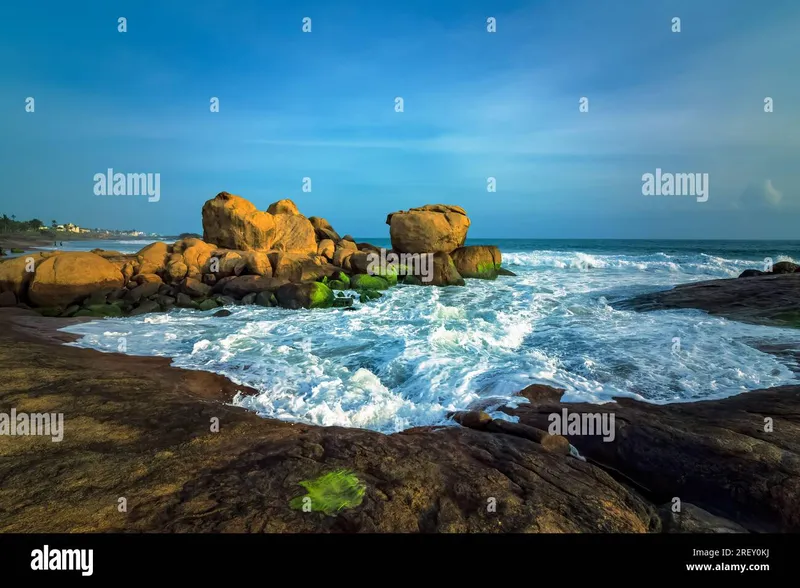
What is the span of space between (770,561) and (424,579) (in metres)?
2.84

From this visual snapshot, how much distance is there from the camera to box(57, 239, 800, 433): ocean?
7.80 meters

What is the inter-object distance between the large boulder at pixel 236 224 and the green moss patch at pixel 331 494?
2331 centimetres

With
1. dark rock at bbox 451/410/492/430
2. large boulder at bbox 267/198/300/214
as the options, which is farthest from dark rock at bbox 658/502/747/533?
large boulder at bbox 267/198/300/214

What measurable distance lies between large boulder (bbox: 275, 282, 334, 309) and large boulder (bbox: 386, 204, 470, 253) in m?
10.8

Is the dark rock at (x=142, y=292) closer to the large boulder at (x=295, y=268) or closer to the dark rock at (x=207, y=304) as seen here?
the dark rock at (x=207, y=304)

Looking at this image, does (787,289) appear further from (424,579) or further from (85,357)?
(85,357)

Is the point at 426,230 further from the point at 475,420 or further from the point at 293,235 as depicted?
the point at 475,420

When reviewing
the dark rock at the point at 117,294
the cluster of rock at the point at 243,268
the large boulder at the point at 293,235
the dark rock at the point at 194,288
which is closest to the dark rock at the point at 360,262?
the cluster of rock at the point at 243,268

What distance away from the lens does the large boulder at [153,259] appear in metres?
21.5

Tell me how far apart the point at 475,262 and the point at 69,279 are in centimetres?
2347

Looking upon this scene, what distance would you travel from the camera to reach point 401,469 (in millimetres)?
4449

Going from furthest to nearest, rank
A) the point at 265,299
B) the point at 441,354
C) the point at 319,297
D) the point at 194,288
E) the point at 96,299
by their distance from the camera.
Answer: the point at 194,288 → the point at 265,299 → the point at 319,297 → the point at 96,299 → the point at 441,354

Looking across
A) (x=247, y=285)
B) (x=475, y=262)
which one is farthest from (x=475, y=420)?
(x=475, y=262)

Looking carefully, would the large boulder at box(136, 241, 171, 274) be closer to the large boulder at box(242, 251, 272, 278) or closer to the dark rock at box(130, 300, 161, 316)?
the large boulder at box(242, 251, 272, 278)
